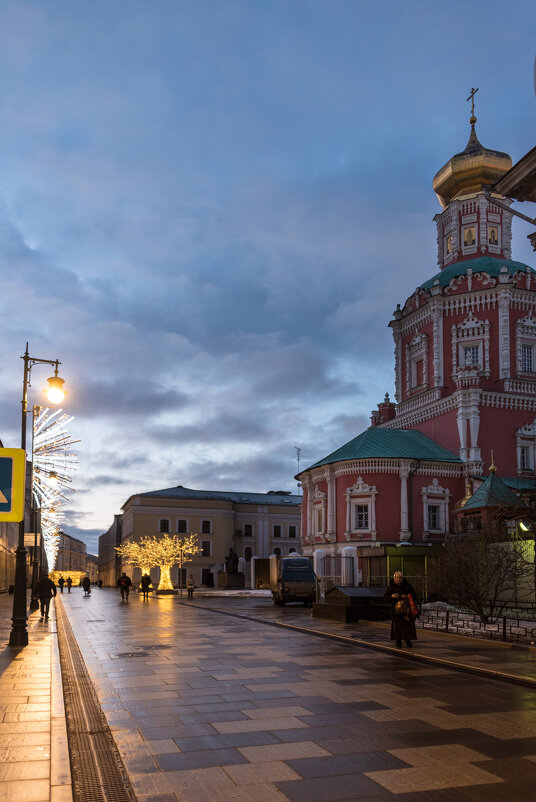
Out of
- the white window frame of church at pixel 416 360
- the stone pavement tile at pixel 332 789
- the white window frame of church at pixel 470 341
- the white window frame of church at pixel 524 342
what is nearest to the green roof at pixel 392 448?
the white window frame of church at pixel 416 360

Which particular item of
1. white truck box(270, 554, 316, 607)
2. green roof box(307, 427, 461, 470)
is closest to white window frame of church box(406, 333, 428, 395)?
green roof box(307, 427, 461, 470)

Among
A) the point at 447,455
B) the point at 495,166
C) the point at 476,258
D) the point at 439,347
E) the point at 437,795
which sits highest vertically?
the point at 495,166

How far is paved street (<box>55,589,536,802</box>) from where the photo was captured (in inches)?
265

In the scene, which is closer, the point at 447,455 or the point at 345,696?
the point at 345,696

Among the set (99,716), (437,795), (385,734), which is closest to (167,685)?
(99,716)

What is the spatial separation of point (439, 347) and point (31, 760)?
157 ft

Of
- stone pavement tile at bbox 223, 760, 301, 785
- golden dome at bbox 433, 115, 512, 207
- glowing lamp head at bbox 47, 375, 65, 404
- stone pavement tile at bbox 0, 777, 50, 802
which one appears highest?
golden dome at bbox 433, 115, 512, 207

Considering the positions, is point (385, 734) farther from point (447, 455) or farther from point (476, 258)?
point (476, 258)

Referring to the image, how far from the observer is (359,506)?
1950 inches

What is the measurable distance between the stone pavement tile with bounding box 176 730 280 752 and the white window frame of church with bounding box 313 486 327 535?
1716 inches

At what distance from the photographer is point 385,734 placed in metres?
8.60

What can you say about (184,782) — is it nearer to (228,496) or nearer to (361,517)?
(361,517)

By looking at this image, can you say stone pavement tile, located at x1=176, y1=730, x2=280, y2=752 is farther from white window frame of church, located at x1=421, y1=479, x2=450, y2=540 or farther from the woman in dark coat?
white window frame of church, located at x1=421, y1=479, x2=450, y2=540

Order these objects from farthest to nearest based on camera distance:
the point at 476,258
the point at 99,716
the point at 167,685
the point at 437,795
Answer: the point at 476,258
the point at 167,685
the point at 99,716
the point at 437,795
